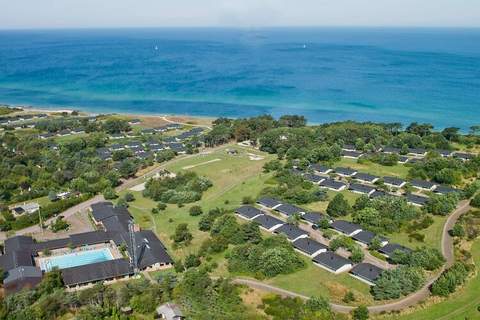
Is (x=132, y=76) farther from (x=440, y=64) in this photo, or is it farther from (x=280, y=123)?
(x=440, y=64)

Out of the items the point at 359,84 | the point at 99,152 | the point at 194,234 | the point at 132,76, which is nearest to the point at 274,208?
the point at 194,234

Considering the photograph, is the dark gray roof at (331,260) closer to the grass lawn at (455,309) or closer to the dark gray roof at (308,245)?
the dark gray roof at (308,245)

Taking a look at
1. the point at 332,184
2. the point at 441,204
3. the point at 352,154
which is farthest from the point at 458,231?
the point at 352,154

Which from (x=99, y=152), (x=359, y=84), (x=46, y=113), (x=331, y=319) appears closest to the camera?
(x=331, y=319)

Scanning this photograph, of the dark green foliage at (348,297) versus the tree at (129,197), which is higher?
the dark green foliage at (348,297)

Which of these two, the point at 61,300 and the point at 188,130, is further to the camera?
the point at 188,130

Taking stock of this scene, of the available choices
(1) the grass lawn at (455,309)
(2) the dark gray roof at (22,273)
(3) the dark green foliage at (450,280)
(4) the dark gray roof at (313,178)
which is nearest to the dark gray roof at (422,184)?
(4) the dark gray roof at (313,178)

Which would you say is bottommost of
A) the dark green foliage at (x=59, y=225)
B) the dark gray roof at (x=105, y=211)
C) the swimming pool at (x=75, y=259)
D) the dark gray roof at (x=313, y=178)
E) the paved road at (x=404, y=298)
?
the swimming pool at (x=75, y=259)

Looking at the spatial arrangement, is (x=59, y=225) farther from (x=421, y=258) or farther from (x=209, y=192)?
(x=421, y=258)

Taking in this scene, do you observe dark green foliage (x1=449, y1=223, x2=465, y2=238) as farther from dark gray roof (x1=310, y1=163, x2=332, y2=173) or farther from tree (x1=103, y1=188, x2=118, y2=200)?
tree (x1=103, y1=188, x2=118, y2=200)
